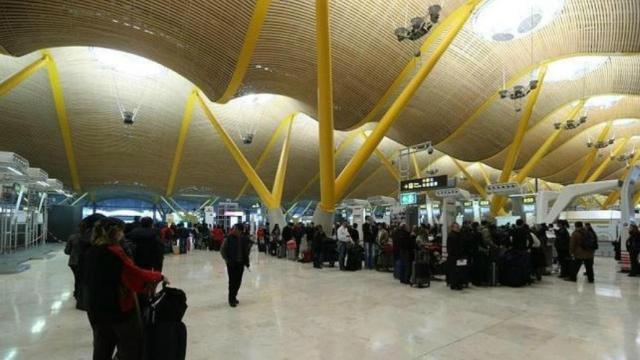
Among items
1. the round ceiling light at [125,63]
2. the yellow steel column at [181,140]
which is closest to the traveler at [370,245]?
the round ceiling light at [125,63]

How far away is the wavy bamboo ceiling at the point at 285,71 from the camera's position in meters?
12.4

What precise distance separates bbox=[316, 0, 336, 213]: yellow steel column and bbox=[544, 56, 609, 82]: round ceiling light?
1497 cm

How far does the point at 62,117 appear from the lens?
25203mm

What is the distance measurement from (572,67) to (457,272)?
18398 mm

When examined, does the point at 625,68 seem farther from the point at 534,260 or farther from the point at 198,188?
the point at 198,188

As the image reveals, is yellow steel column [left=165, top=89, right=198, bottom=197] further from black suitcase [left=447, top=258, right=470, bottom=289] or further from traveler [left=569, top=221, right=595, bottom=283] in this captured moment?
traveler [left=569, top=221, right=595, bottom=283]

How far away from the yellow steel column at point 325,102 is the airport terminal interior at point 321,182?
0.06 meters

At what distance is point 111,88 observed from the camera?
76.8 feet

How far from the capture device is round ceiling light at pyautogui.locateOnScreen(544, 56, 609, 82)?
20.5m

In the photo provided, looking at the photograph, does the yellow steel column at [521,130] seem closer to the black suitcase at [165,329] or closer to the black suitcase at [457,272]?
the black suitcase at [457,272]

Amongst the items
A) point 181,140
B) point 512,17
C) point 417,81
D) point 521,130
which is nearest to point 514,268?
point 417,81

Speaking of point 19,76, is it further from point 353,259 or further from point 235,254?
point 235,254

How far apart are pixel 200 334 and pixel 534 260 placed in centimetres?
851

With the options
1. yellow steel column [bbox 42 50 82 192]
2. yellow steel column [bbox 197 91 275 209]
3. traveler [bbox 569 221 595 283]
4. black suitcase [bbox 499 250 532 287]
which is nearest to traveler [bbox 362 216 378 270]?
black suitcase [bbox 499 250 532 287]
